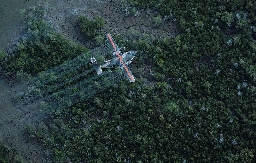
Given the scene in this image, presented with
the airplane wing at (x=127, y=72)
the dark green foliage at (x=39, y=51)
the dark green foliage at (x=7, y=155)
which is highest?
the dark green foliage at (x=39, y=51)

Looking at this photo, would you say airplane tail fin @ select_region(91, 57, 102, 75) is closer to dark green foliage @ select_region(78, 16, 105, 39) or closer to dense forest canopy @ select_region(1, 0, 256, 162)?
dense forest canopy @ select_region(1, 0, 256, 162)

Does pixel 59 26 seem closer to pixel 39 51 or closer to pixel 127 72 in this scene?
pixel 39 51

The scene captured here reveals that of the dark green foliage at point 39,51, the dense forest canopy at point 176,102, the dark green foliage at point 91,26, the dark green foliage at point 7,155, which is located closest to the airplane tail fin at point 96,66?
the dense forest canopy at point 176,102

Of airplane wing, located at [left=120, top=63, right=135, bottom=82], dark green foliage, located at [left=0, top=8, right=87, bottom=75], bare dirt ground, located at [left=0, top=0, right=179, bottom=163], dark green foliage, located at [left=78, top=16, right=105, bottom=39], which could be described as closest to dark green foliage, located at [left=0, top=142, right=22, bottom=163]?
bare dirt ground, located at [left=0, top=0, right=179, bottom=163]

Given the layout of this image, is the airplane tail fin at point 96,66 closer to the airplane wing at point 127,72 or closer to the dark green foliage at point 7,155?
the airplane wing at point 127,72

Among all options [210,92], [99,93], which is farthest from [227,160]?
[99,93]
